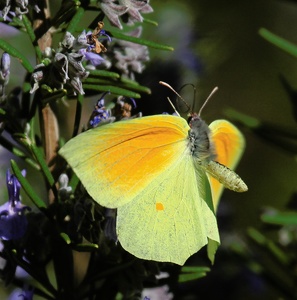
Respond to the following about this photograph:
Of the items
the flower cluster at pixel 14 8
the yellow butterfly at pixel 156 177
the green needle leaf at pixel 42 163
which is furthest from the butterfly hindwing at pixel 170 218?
the flower cluster at pixel 14 8

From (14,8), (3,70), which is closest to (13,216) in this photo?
(3,70)

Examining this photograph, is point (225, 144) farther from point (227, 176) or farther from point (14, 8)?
point (14, 8)

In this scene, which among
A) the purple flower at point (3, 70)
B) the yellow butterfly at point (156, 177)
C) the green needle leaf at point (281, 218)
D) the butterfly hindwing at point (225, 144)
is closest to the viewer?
the yellow butterfly at point (156, 177)

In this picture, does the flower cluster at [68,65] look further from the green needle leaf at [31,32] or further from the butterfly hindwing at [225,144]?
the butterfly hindwing at [225,144]

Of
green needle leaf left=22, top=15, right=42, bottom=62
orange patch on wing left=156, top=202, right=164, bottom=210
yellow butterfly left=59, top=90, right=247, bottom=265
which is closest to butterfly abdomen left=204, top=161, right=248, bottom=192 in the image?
yellow butterfly left=59, top=90, right=247, bottom=265

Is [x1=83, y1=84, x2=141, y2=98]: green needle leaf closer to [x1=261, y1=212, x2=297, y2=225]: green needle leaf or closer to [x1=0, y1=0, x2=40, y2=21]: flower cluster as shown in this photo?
[x1=0, y1=0, x2=40, y2=21]: flower cluster

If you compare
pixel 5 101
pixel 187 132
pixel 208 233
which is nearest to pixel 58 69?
pixel 5 101
